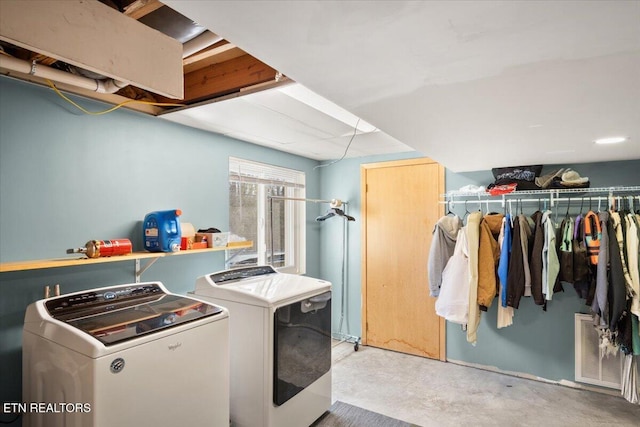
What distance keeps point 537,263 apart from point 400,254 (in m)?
1.30

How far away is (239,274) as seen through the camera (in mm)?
2580

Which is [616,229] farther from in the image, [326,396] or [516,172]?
[326,396]

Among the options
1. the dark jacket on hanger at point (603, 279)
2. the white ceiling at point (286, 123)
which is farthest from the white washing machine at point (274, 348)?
the dark jacket on hanger at point (603, 279)

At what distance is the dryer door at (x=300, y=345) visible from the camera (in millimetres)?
2066

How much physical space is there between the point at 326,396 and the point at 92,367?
1.72 metres

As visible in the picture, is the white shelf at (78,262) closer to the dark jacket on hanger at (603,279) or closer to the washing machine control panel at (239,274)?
the washing machine control panel at (239,274)

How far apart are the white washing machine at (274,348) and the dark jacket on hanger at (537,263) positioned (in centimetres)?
167

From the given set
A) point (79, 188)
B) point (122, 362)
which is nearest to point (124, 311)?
point (122, 362)

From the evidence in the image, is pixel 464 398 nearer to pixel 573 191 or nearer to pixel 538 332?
pixel 538 332

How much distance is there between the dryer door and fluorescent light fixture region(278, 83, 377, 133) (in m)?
1.30

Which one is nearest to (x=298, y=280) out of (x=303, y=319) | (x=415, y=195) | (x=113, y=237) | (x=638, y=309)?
(x=303, y=319)

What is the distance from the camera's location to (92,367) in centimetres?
126

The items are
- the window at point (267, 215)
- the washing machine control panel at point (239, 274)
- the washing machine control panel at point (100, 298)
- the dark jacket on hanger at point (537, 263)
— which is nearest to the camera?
the washing machine control panel at point (100, 298)

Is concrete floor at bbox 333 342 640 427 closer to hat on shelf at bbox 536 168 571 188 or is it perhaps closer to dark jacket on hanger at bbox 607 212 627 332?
dark jacket on hanger at bbox 607 212 627 332
